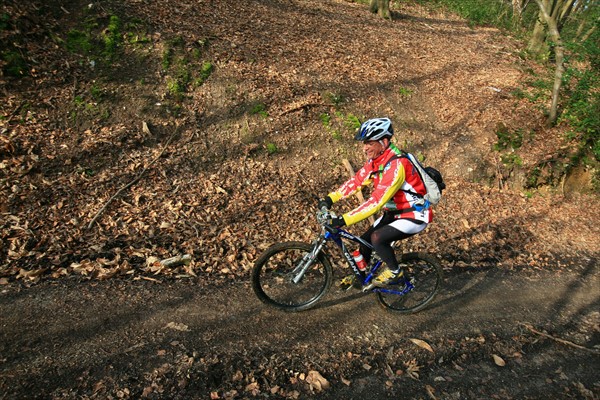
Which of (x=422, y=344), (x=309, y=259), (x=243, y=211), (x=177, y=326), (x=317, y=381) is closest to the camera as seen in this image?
(x=317, y=381)

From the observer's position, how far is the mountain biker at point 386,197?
466 cm

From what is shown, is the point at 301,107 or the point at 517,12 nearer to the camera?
the point at 301,107

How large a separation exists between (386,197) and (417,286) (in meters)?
2.53

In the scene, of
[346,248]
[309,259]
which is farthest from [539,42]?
[309,259]

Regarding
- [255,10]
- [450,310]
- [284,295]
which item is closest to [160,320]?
[284,295]

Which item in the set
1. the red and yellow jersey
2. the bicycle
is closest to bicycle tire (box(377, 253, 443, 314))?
the bicycle

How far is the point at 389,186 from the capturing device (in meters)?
4.64

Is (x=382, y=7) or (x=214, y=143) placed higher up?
(x=382, y=7)

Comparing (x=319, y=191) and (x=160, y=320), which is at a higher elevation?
(x=319, y=191)

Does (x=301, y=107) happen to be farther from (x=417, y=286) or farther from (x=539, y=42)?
(x=539, y=42)

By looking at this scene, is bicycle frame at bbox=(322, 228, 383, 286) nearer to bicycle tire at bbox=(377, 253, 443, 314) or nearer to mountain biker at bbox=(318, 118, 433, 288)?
mountain biker at bbox=(318, 118, 433, 288)

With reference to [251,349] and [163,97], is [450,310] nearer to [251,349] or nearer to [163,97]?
[251,349]

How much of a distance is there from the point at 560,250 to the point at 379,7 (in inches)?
528

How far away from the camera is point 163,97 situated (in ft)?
28.9
